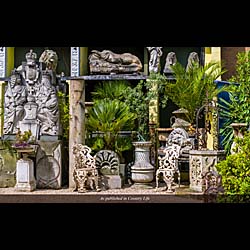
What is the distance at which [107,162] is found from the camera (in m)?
7.00

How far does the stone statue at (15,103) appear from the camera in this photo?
721 cm

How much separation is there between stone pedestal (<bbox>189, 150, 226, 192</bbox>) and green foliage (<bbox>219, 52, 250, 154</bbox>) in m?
0.80

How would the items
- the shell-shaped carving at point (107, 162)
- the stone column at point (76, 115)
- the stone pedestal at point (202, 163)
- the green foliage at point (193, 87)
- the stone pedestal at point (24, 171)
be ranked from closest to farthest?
the stone pedestal at point (202, 163)
the stone pedestal at point (24, 171)
the stone column at point (76, 115)
the shell-shaped carving at point (107, 162)
the green foliage at point (193, 87)

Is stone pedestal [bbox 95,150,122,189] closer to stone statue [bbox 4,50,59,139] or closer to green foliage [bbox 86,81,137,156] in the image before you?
green foliage [bbox 86,81,137,156]

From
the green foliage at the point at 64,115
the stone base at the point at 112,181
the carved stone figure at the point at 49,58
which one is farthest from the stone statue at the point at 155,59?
the stone base at the point at 112,181

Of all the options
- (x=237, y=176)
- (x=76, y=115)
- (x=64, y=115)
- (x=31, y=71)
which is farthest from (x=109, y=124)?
(x=237, y=176)

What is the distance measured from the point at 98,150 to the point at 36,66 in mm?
1617

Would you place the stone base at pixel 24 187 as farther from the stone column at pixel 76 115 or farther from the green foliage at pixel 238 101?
the green foliage at pixel 238 101

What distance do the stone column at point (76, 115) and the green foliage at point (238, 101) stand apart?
89.7 inches
